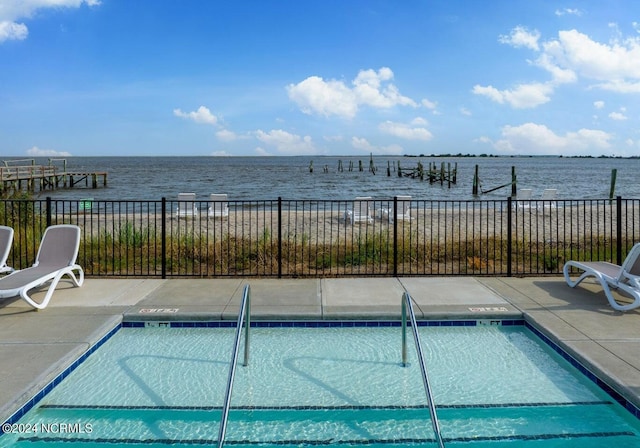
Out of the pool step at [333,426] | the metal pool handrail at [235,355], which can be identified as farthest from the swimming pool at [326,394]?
the metal pool handrail at [235,355]

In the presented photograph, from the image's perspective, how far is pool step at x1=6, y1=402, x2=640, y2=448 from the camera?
4137 mm

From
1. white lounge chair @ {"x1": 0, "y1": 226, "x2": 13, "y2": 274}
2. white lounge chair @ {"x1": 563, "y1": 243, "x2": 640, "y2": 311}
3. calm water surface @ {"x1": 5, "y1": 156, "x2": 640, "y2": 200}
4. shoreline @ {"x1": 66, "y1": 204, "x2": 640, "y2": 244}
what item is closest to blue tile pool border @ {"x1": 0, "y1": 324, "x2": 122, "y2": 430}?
white lounge chair @ {"x1": 0, "y1": 226, "x2": 13, "y2": 274}

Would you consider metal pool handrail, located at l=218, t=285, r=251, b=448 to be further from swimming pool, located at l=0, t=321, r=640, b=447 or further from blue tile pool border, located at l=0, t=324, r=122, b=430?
blue tile pool border, located at l=0, t=324, r=122, b=430

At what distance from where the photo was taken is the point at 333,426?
4.37 metres

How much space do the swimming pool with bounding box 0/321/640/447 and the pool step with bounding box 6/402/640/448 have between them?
0.04ft

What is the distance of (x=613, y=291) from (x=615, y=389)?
3591 millimetres

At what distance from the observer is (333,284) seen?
852cm

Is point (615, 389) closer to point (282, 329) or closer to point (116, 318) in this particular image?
point (282, 329)

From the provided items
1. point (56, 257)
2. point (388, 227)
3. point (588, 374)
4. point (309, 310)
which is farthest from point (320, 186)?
point (588, 374)

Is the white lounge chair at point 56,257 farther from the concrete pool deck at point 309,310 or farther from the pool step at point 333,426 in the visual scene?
the pool step at point 333,426

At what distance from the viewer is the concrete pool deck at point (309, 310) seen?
5055mm

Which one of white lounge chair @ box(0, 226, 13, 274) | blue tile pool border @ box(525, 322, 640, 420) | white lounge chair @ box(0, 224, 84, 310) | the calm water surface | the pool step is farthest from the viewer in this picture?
the calm water surface

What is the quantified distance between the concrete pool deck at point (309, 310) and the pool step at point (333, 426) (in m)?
0.36

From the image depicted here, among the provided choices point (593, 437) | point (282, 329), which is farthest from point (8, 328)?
point (593, 437)
